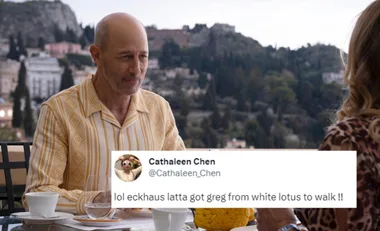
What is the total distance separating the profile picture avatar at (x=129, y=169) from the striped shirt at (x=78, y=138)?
0.69 m

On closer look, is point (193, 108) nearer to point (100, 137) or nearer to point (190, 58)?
point (190, 58)

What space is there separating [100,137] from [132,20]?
15.2 inches

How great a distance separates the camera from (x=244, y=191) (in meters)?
1.25

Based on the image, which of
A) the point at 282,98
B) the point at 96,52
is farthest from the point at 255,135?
the point at 96,52

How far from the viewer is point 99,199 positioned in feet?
5.27

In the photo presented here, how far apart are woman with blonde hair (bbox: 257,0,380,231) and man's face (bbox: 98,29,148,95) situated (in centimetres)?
113

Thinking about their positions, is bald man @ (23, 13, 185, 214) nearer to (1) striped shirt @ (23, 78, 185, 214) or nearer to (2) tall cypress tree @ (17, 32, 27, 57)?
(1) striped shirt @ (23, 78, 185, 214)

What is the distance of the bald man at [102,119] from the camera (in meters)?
2.10

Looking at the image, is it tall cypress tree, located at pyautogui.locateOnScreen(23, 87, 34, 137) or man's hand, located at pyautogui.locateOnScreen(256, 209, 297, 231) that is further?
tall cypress tree, located at pyautogui.locateOnScreen(23, 87, 34, 137)

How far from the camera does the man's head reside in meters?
2.19

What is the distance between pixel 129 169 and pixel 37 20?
320 centimetres

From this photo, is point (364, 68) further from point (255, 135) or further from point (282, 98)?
point (282, 98)

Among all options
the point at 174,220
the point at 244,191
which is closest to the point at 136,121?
the point at 174,220
